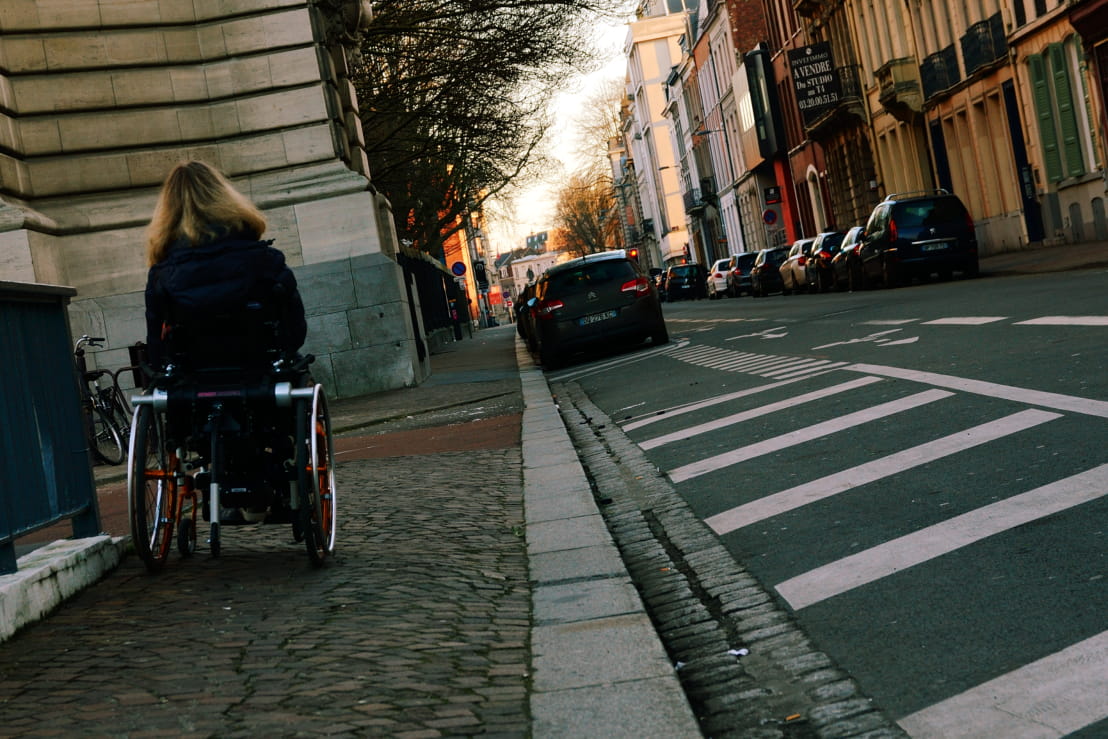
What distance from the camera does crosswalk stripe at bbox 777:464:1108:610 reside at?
5.15m

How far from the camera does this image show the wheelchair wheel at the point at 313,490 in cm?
617

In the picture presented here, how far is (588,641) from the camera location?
4594 millimetres

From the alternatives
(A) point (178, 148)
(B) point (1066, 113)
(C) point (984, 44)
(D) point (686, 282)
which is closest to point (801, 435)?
(A) point (178, 148)

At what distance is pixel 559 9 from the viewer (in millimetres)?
23625

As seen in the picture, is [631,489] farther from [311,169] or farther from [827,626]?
[311,169]

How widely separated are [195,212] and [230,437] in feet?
3.17

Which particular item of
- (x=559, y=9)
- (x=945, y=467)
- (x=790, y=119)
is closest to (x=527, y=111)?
(x=559, y=9)

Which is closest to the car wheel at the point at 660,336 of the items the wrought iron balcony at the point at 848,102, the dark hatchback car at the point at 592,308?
the dark hatchback car at the point at 592,308

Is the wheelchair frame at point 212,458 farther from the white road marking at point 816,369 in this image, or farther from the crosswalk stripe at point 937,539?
the white road marking at point 816,369

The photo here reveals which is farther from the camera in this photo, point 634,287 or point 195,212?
point 634,287

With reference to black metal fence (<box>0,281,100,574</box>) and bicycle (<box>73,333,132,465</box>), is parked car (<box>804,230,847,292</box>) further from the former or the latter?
black metal fence (<box>0,281,100,574</box>)

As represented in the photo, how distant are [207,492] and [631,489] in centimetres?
271

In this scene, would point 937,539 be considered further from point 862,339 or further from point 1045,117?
point 1045,117

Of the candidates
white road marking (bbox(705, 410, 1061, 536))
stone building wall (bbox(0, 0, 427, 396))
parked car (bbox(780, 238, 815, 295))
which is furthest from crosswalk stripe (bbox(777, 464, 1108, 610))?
parked car (bbox(780, 238, 815, 295))
